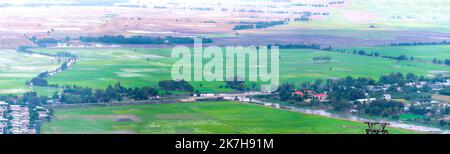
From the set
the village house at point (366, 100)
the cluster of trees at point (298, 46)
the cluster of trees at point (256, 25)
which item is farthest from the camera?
the cluster of trees at point (256, 25)

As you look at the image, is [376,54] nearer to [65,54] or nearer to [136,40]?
[136,40]

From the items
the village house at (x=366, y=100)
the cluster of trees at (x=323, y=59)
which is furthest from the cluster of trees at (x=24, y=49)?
the village house at (x=366, y=100)

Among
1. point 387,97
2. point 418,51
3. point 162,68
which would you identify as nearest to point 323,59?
point 418,51

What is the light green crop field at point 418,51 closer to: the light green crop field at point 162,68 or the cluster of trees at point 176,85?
the light green crop field at point 162,68

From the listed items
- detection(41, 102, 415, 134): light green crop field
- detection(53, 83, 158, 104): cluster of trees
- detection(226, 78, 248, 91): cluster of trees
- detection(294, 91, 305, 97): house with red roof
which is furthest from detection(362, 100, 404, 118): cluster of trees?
detection(53, 83, 158, 104): cluster of trees

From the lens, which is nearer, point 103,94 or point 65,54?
point 103,94

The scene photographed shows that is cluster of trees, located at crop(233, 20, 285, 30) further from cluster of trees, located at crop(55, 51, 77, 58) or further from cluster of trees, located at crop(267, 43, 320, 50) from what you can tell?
cluster of trees, located at crop(55, 51, 77, 58)

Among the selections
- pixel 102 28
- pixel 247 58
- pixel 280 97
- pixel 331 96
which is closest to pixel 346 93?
pixel 331 96
